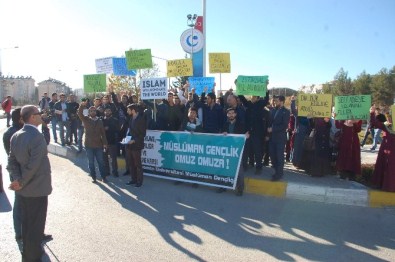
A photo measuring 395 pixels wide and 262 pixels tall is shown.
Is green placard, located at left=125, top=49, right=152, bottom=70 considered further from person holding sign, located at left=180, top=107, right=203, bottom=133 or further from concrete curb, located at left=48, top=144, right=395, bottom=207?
concrete curb, located at left=48, top=144, right=395, bottom=207

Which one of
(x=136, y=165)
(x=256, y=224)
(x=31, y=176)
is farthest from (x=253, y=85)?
(x=31, y=176)

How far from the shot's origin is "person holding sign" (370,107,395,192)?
7.02 metres

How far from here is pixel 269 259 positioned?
14.6 ft

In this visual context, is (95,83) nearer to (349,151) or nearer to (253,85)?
(253,85)

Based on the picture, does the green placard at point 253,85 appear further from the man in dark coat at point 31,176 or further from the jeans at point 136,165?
the man in dark coat at point 31,176

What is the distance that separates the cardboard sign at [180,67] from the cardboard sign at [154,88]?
5.46 ft

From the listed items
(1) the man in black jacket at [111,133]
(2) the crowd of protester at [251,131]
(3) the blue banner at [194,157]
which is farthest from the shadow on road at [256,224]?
(1) the man in black jacket at [111,133]

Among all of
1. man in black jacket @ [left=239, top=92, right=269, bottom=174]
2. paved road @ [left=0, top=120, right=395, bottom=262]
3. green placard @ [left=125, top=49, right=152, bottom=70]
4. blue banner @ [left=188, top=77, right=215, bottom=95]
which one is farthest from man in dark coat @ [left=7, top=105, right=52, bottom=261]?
blue banner @ [left=188, top=77, right=215, bottom=95]

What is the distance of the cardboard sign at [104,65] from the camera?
12.2 metres

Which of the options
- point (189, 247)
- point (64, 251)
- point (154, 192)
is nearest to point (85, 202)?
point (154, 192)

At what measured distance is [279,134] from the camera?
7.83 metres

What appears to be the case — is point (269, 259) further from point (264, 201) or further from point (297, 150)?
point (297, 150)

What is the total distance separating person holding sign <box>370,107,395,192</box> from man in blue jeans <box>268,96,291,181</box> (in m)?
1.89

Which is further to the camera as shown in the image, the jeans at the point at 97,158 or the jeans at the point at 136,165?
the jeans at the point at 97,158
